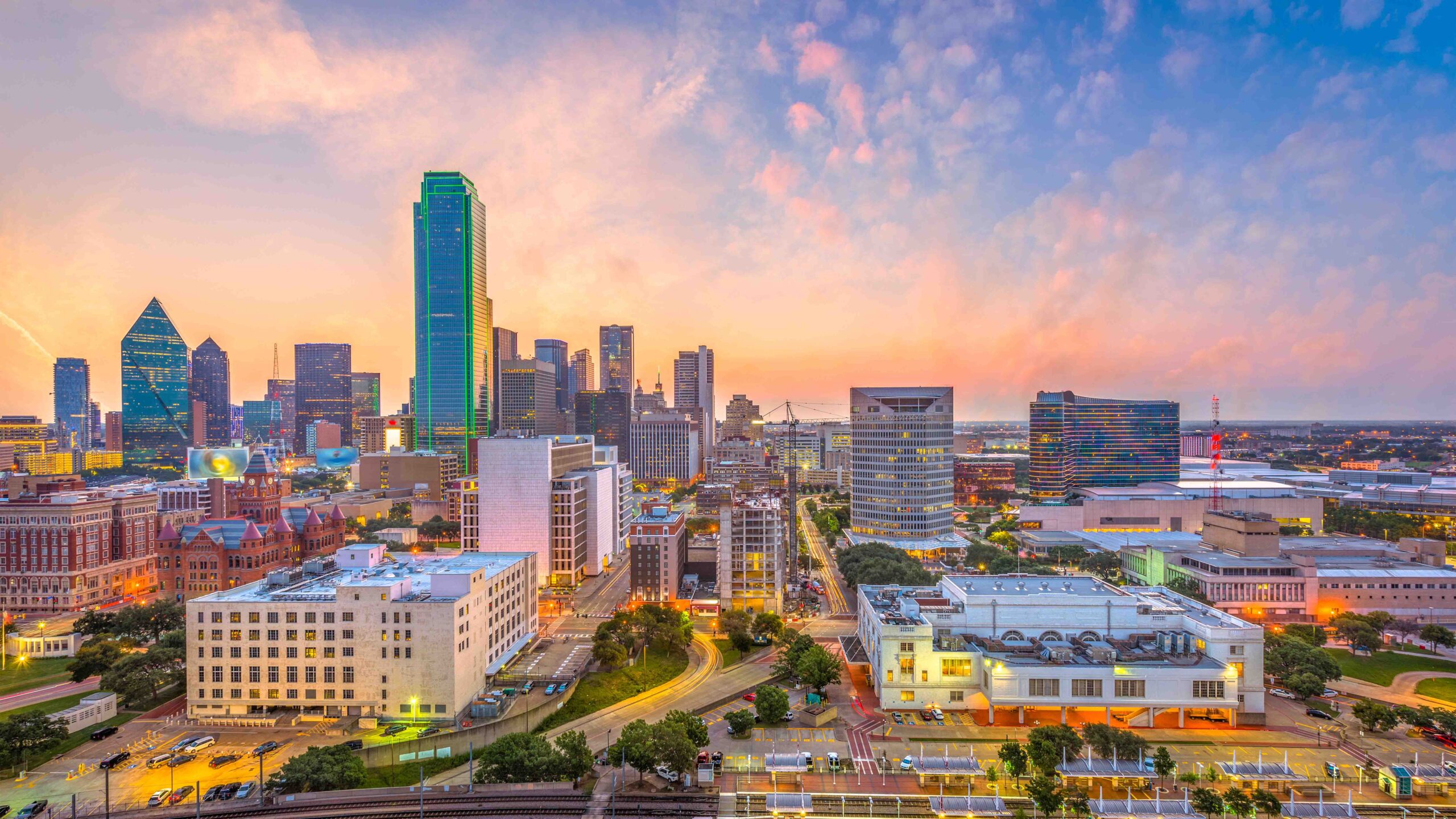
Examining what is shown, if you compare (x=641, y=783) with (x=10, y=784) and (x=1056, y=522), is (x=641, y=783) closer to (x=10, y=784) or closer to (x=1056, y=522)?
(x=10, y=784)

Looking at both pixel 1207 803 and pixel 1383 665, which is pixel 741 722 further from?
pixel 1383 665

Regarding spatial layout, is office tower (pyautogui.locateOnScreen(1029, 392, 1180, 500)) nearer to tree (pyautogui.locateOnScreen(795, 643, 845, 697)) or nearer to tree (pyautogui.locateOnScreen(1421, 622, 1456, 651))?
tree (pyautogui.locateOnScreen(1421, 622, 1456, 651))

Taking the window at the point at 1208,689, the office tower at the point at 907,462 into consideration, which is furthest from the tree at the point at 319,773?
the office tower at the point at 907,462

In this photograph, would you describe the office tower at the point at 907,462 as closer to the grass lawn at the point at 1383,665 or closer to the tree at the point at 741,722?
the grass lawn at the point at 1383,665

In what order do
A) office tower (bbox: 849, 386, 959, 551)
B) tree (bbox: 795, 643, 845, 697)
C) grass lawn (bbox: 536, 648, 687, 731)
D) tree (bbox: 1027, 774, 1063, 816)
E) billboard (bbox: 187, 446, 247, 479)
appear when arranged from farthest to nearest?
billboard (bbox: 187, 446, 247, 479) → office tower (bbox: 849, 386, 959, 551) → tree (bbox: 795, 643, 845, 697) → grass lawn (bbox: 536, 648, 687, 731) → tree (bbox: 1027, 774, 1063, 816)

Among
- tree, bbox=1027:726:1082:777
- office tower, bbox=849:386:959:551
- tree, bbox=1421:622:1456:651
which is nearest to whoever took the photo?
tree, bbox=1027:726:1082:777

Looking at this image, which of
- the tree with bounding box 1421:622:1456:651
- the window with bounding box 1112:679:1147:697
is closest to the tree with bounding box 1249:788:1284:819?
the window with bounding box 1112:679:1147:697
